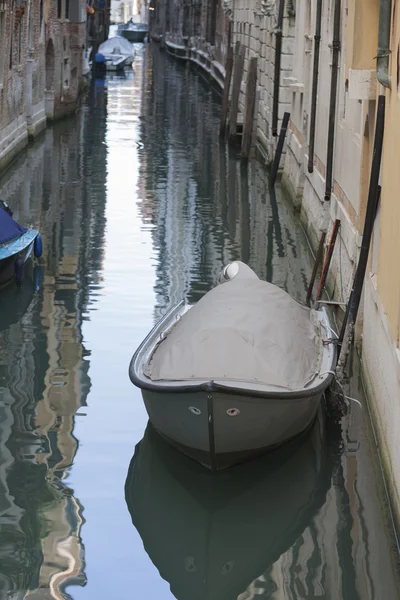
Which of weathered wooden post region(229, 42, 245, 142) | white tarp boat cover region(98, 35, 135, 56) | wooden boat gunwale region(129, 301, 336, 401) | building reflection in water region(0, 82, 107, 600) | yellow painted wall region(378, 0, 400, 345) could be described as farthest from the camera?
white tarp boat cover region(98, 35, 135, 56)

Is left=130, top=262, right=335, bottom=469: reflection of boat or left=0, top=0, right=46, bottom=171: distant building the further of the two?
left=0, top=0, right=46, bottom=171: distant building

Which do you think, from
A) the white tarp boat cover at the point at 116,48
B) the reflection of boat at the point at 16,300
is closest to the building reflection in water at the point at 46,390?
the reflection of boat at the point at 16,300

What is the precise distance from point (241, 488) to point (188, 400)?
799 millimetres

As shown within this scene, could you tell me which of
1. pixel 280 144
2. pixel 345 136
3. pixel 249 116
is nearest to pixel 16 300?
pixel 345 136

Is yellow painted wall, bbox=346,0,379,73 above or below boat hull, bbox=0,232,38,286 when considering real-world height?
above

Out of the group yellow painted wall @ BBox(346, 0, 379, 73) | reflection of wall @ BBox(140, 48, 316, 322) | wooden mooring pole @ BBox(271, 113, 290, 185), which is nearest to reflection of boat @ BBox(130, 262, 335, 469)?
yellow painted wall @ BBox(346, 0, 379, 73)

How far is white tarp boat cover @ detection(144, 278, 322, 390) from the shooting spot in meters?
8.03

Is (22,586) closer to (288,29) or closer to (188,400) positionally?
(188,400)

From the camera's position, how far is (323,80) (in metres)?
16.2

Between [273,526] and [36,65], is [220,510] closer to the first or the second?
[273,526]

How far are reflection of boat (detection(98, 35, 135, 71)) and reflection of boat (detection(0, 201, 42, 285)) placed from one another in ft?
124

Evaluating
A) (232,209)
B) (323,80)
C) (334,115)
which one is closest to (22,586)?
(334,115)

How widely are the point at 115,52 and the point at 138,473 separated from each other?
1791 inches

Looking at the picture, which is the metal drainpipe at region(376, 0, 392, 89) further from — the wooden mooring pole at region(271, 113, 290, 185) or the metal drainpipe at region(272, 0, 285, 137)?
the metal drainpipe at region(272, 0, 285, 137)
